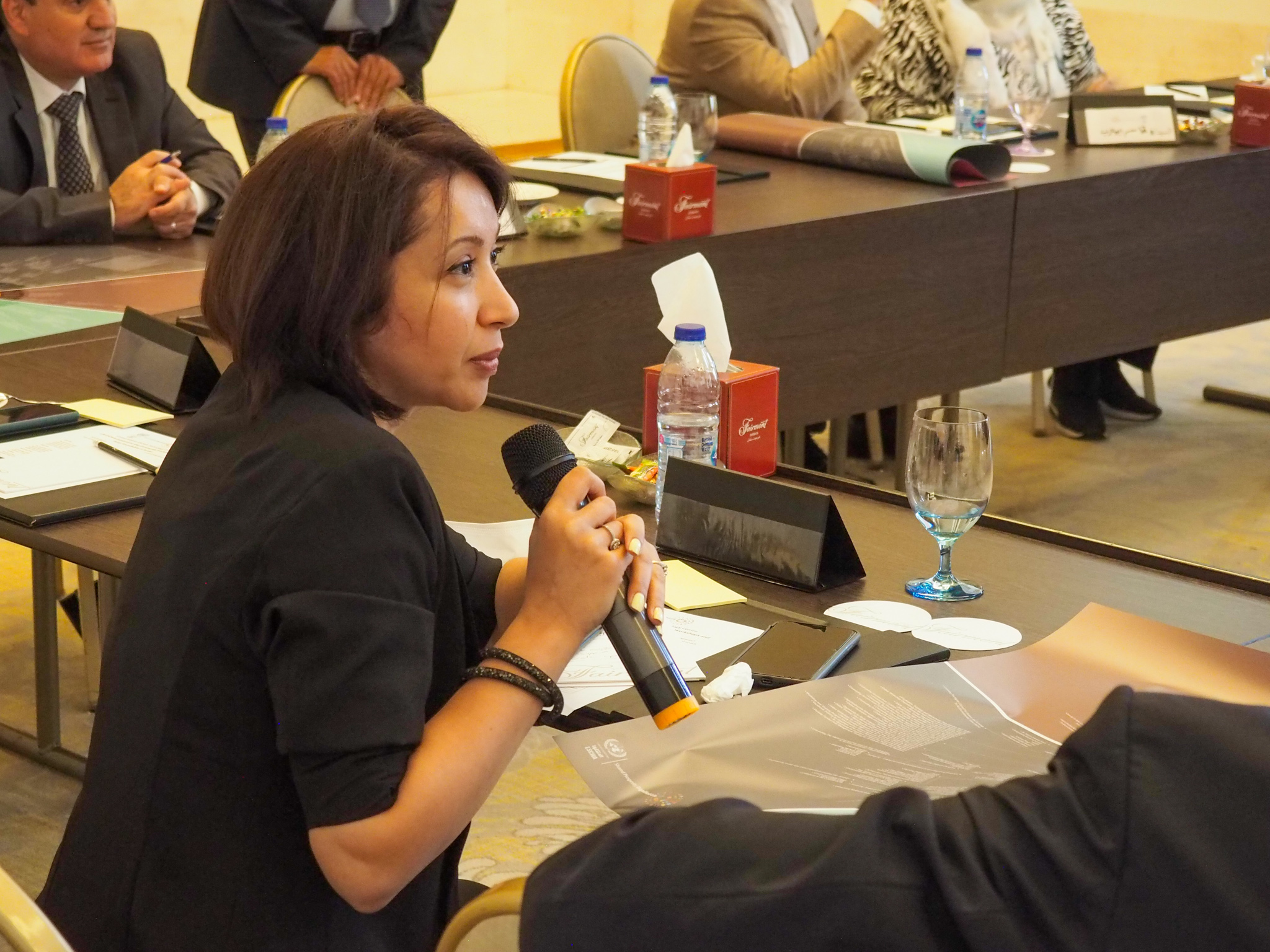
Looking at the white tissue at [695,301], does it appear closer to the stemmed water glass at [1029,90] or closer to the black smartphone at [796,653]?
the black smartphone at [796,653]

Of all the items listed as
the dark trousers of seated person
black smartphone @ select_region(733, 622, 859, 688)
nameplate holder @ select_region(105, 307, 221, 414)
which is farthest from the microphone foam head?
the dark trousers of seated person

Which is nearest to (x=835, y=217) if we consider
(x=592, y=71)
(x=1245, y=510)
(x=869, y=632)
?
(x=592, y=71)

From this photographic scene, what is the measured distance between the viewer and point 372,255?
41.1 inches

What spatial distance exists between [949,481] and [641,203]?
133 cm

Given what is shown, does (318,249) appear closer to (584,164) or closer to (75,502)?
(75,502)

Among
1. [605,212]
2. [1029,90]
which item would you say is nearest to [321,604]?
[605,212]

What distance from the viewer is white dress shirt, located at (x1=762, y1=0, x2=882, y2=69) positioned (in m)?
3.82

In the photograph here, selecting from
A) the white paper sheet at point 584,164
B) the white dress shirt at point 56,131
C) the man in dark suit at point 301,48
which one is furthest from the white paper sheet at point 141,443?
the man in dark suit at point 301,48

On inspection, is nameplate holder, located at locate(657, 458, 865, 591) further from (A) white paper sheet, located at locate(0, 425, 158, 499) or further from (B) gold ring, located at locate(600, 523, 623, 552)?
(A) white paper sheet, located at locate(0, 425, 158, 499)

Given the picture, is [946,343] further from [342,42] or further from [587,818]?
[342,42]

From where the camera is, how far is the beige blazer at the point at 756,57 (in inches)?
151

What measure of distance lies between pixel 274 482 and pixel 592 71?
9.85 ft

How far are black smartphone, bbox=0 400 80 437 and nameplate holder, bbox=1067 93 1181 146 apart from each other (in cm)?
Result: 254

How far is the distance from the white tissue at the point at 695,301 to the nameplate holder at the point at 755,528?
20cm
